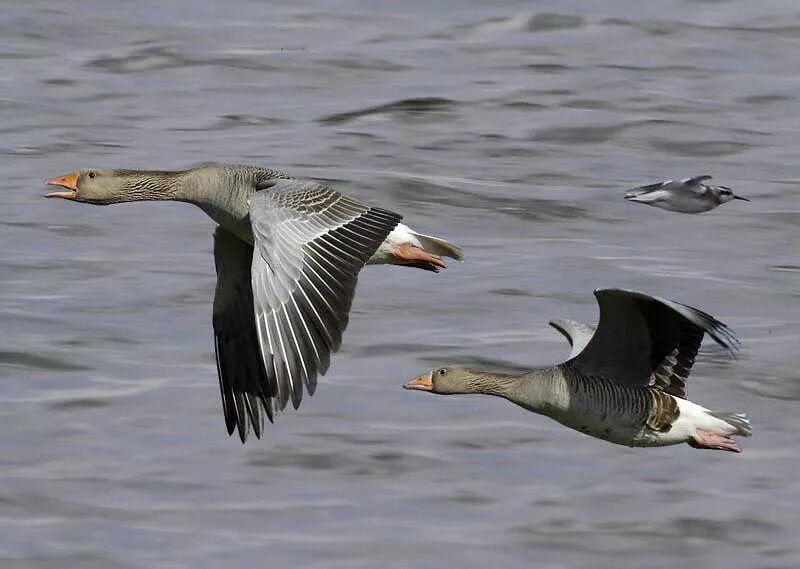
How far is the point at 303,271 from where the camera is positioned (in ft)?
32.8

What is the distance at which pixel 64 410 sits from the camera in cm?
1388

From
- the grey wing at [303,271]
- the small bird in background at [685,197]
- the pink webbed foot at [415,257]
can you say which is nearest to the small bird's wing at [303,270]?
the grey wing at [303,271]

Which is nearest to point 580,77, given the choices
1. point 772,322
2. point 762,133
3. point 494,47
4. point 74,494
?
point 494,47

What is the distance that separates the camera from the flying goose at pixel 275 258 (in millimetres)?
9750

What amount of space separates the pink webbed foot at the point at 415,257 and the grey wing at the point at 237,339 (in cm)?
93

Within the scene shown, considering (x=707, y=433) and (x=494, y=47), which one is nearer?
(x=707, y=433)

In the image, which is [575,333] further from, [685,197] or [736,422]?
[685,197]

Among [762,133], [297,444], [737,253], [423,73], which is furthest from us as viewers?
[423,73]

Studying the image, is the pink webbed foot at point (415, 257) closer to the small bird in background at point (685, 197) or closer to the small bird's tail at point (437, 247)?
the small bird's tail at point (437, 247)

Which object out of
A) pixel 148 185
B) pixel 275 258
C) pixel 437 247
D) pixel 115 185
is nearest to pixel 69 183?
pixel 115 185

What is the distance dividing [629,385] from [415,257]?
1448 millimetres

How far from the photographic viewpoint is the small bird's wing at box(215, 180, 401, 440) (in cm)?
972

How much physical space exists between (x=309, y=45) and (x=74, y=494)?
15.6 metres

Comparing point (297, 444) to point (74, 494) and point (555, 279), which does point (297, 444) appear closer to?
point (74, 494)
